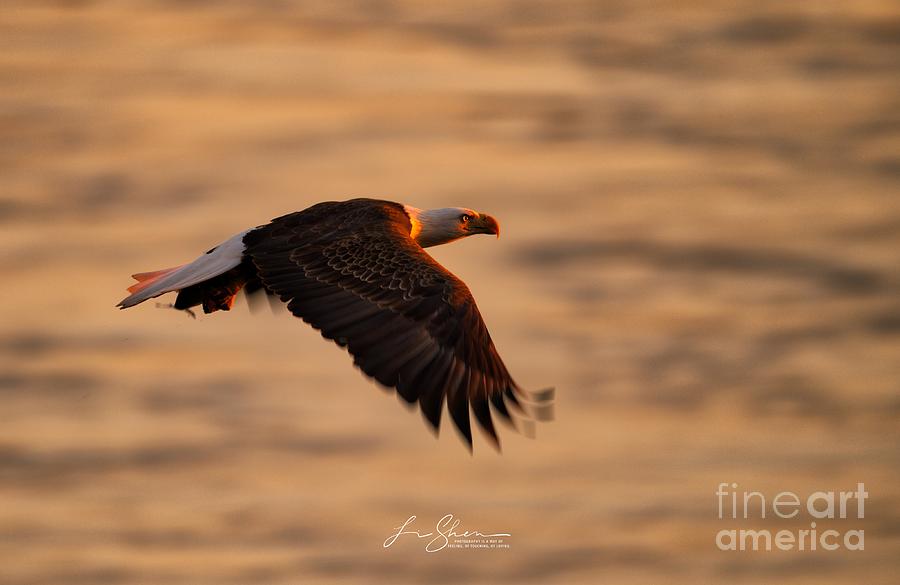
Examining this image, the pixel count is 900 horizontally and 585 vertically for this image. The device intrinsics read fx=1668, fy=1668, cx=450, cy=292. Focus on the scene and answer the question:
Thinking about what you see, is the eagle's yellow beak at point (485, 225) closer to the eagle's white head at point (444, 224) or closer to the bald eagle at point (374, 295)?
the eagle's white head at point (444, 224)

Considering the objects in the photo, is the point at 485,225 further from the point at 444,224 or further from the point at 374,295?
the point at 374,295

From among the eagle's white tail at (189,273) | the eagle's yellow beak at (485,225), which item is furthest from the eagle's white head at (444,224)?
the eagle's white tail at (189,273)

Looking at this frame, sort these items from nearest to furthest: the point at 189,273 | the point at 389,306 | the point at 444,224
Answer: the point at 389,306 → the point at 189,273 → the point at 444,224

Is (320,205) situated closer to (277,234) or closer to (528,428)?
(277,234)

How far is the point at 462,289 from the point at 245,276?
2.07 meters

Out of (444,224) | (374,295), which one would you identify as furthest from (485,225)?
(374,295)

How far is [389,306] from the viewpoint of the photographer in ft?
39.6

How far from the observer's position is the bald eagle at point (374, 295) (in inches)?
455

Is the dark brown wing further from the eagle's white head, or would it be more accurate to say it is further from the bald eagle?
the eagle's white head

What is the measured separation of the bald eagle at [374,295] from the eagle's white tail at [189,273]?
0.04ft

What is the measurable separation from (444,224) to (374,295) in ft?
7.22

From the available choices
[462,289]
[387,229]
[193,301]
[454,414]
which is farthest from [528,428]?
[193,301]

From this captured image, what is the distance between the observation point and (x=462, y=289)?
480 inches

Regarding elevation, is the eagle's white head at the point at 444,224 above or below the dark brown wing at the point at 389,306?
above
